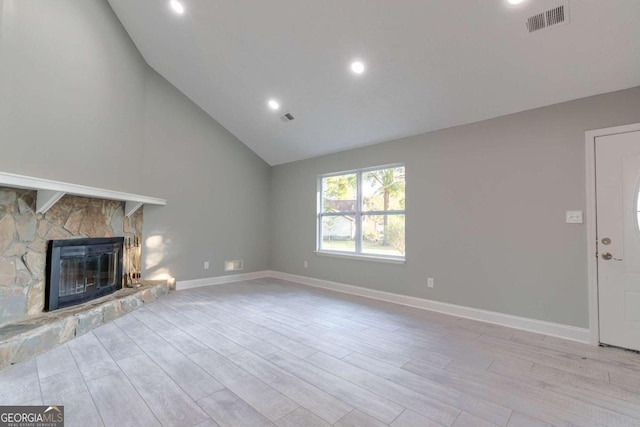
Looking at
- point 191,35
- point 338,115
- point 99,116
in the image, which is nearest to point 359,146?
point 338,115

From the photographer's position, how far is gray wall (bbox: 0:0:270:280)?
2.43m

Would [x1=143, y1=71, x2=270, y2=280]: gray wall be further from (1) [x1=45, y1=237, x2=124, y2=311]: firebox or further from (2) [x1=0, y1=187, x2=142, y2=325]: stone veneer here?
(2) [x1=0, y1=187, x2=142, y2=325]: stone veneer

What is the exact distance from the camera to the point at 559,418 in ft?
5.57

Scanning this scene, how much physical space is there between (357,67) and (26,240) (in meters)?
3.70

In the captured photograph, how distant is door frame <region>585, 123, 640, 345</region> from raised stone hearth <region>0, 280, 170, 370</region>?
16.1ft

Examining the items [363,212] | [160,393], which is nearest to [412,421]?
[160,393]

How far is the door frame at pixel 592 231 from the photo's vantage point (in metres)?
2.79

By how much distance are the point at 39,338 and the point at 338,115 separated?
3.95 meters

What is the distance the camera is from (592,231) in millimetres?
2836

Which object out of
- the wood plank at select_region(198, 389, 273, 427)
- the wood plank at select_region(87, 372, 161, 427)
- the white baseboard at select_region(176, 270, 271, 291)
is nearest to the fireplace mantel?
the wood plank at select_region(87, 372, 161, 427)

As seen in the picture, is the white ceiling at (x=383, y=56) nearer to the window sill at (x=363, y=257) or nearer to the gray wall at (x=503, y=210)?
the gray wall at (x=503, y=210)

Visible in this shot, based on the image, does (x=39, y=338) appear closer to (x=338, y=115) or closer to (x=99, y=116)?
(x=99, y=116)

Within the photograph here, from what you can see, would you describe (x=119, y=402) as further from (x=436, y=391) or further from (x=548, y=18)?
(x=548, y=18)

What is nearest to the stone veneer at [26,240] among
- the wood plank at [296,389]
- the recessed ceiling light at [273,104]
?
the wood plank at [296,389]
